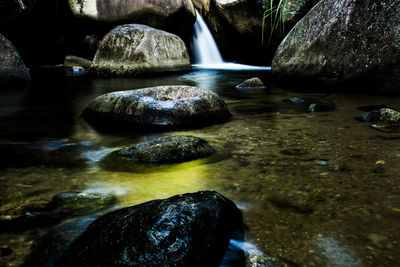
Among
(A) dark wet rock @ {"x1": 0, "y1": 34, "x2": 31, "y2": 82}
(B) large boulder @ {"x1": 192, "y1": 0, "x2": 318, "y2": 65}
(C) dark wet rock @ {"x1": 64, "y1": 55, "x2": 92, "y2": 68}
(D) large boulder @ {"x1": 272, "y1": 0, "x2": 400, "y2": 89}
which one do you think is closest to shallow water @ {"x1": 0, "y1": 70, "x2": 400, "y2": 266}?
(D) large boulder @ {"x1": 272, "y1": 0, "x2": 400, "y2": 89}

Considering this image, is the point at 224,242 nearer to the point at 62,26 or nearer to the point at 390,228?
the point at 390,228

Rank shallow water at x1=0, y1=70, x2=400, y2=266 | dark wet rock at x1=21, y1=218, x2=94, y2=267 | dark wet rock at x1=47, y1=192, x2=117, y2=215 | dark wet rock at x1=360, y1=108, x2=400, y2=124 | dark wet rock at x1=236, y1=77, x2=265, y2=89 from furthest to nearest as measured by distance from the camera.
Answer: dark wet rock at x1=236, y1=77, x2=265, y2=89
dark wet rock at x1=360, y1=108, x2=400, y2=124
dark wet rock at x1=47, y1=192, x2=117, y2=215
shallow water at x1=0, y1=70, x2=400, y2=266
dark wet rock at x1=21, y1=218, x2=94, y2=267

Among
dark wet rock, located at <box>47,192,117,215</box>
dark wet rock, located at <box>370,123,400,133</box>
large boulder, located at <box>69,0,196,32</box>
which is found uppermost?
large boulder, located at <box>69,0,196,32</box>

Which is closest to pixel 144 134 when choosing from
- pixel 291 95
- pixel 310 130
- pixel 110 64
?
pixel 310 130

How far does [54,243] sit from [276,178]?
4.88ft

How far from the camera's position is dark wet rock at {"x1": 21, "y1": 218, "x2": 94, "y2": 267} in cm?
149

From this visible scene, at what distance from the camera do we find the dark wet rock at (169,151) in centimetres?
270

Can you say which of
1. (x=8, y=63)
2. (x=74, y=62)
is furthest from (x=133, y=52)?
(x=74, y=62)

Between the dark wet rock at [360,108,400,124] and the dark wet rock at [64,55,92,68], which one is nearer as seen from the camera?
the dark wet rock at [360,108,400,124]

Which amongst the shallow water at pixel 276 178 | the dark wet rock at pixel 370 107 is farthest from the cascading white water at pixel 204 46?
the shallow water at pixel 276 178

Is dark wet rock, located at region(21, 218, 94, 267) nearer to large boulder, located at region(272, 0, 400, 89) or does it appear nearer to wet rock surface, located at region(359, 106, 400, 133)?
wet rock surface, located at region(359, 106, 400, 133)

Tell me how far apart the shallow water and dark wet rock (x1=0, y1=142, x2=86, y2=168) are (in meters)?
0.03

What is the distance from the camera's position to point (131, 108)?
13.0 feet

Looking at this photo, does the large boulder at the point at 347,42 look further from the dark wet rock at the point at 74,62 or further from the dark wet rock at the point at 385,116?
the dark wet rock at the point at 74,62
